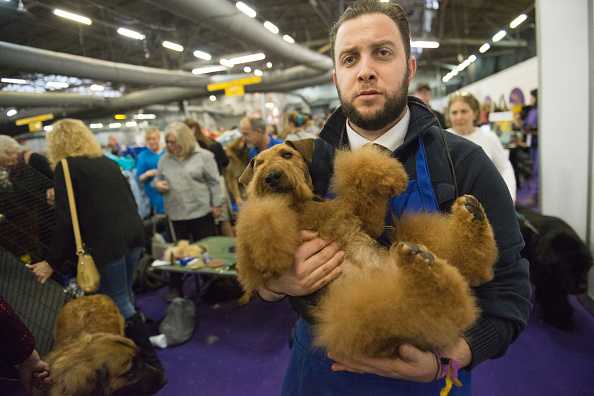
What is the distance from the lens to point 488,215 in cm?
97

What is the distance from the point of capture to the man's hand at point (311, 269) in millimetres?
911

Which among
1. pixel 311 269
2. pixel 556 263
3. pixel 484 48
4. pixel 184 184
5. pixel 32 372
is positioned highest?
pixel 484 48

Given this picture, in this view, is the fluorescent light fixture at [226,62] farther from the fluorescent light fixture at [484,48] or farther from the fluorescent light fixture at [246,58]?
the fluorescent light fixture at [484,48]

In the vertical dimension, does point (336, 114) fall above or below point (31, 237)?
above

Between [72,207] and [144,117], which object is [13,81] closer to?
[72,207]

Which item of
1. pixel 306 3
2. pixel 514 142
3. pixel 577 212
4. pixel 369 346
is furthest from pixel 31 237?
pixel 306 3

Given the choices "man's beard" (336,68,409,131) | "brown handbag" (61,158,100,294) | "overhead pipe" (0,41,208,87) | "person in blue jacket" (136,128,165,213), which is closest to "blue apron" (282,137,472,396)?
"man's beard" (336,68,409,131)

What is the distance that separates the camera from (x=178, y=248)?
3561mm

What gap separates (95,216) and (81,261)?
0.36m

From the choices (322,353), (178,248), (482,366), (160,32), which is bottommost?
(482,366)

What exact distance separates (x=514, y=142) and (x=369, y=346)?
286 inches

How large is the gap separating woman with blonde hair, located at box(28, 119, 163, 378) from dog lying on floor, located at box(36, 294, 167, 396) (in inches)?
15.3

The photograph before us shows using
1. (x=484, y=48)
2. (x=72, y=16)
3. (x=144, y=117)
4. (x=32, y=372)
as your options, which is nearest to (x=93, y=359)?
(x=32, y=372)

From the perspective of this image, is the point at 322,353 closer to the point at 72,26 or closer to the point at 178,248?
the point at 178,248
